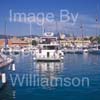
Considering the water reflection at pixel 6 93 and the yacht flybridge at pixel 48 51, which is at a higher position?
the yacht flybridge at pixel 48 51

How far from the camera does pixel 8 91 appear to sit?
15.1m

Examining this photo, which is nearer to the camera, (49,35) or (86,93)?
(86,93)

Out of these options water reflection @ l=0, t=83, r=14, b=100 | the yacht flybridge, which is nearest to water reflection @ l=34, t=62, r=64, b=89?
water reflection @ l=0, t=83, r=14, b=100

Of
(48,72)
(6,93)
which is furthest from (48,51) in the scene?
(6,93)

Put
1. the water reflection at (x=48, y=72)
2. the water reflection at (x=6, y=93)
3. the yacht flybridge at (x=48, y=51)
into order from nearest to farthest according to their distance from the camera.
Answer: the water reflection at (x=6, y=93)
the water reflection at (x=48, y=72)
the yacht flybridge at (x=48, y=51)

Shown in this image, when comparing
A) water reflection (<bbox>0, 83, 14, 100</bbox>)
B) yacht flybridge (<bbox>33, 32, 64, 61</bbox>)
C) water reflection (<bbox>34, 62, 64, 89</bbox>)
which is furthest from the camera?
yacht flybridge (<bbox>33, 32, 64, 61</bbox>)

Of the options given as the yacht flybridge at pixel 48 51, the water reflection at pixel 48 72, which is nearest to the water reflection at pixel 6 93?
the water reflection at pixel 48 72

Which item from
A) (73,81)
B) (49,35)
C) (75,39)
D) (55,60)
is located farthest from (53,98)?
(75,39)

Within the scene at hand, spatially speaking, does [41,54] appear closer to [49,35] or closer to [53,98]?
[49,35]

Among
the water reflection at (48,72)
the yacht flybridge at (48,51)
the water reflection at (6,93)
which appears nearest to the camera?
the water reflection at (6,93)

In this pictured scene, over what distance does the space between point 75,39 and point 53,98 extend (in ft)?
282

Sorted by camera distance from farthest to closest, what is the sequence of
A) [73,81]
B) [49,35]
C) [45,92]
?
[49,35] → [73,81] → [45,92]

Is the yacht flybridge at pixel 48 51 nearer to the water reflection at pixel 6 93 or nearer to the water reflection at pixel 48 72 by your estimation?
the water reflection at pixel 48 72

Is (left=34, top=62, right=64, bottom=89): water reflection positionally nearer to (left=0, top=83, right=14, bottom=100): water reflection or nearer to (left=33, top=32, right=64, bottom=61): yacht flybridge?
(left=0, top=83, right=14, bottom=100): water reflection
